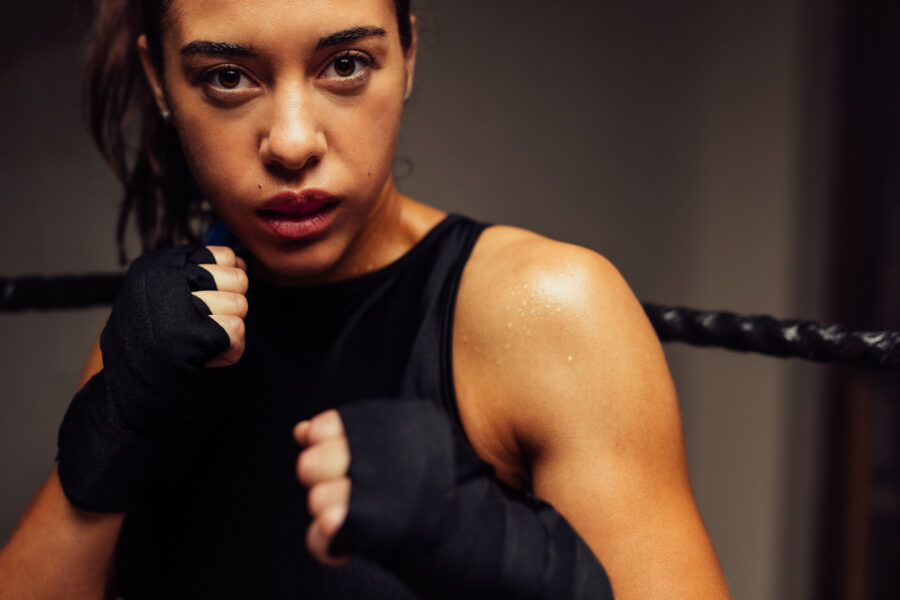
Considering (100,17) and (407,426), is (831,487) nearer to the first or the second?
(407,426)

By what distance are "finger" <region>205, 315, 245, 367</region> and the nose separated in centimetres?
15

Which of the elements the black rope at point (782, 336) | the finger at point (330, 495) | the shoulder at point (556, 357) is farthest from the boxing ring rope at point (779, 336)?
the finger at point (330, 495)

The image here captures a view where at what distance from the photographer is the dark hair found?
3.16 feet

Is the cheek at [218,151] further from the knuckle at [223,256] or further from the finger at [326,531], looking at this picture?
the finger at [326,531]

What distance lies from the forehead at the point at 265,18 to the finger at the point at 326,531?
1.35 feet

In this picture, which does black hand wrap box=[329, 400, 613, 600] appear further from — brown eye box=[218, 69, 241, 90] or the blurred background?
the blurred background

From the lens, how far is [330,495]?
49 centimetres

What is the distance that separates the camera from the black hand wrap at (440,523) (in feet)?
1.57

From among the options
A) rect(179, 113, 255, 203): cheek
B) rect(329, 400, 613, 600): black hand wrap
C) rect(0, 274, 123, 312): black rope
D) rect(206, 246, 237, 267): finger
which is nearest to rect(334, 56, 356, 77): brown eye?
rect(179, 113, 255, 203): cheek

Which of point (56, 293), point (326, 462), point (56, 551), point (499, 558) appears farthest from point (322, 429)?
point (56, 293)

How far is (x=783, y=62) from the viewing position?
1.82 metres

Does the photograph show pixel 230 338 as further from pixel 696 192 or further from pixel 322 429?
pixel 696 192

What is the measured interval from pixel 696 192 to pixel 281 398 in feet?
4.88

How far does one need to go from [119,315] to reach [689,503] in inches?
21.5
